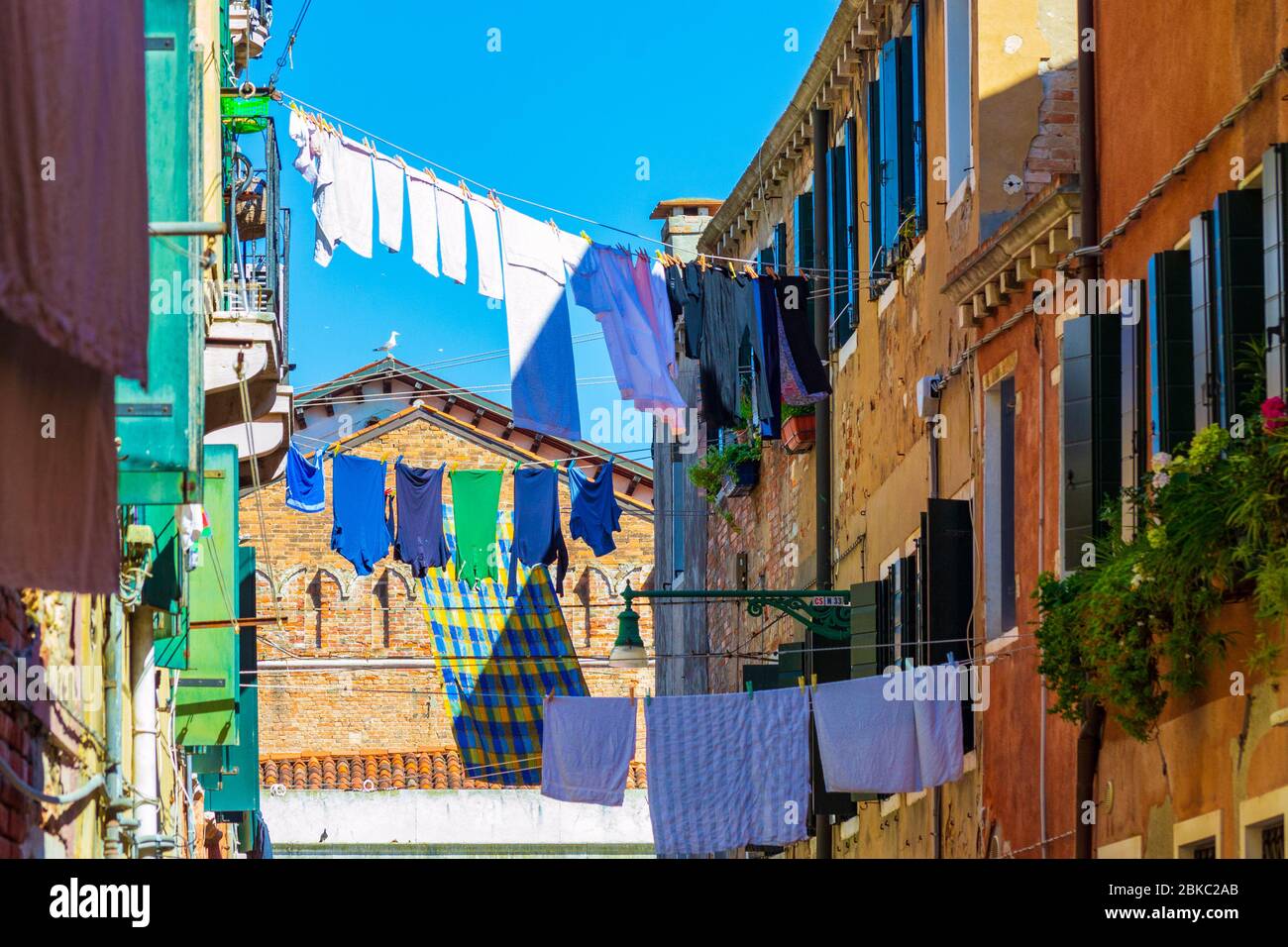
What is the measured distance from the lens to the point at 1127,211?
38.2ft

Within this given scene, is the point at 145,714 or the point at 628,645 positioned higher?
the point at 628,645

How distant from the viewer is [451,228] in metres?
15.4

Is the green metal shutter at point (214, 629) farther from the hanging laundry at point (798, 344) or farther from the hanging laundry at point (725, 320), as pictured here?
the hanging laundry at point (798, 344)

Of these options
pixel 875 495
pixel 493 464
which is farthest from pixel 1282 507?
pixel 493 464

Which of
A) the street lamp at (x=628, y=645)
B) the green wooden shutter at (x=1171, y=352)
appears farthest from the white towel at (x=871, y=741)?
the green wooden shutter at (x=1171, y=352)

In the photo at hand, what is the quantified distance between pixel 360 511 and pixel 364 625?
49.4ft

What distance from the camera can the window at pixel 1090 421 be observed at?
37.0 feet

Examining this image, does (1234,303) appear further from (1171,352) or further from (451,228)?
(451,228)

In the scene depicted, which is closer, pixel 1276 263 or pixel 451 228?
pixel 1276 263

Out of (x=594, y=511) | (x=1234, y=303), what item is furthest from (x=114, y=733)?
(x=594, y=511)

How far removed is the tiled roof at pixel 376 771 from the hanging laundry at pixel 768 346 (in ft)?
60.3
